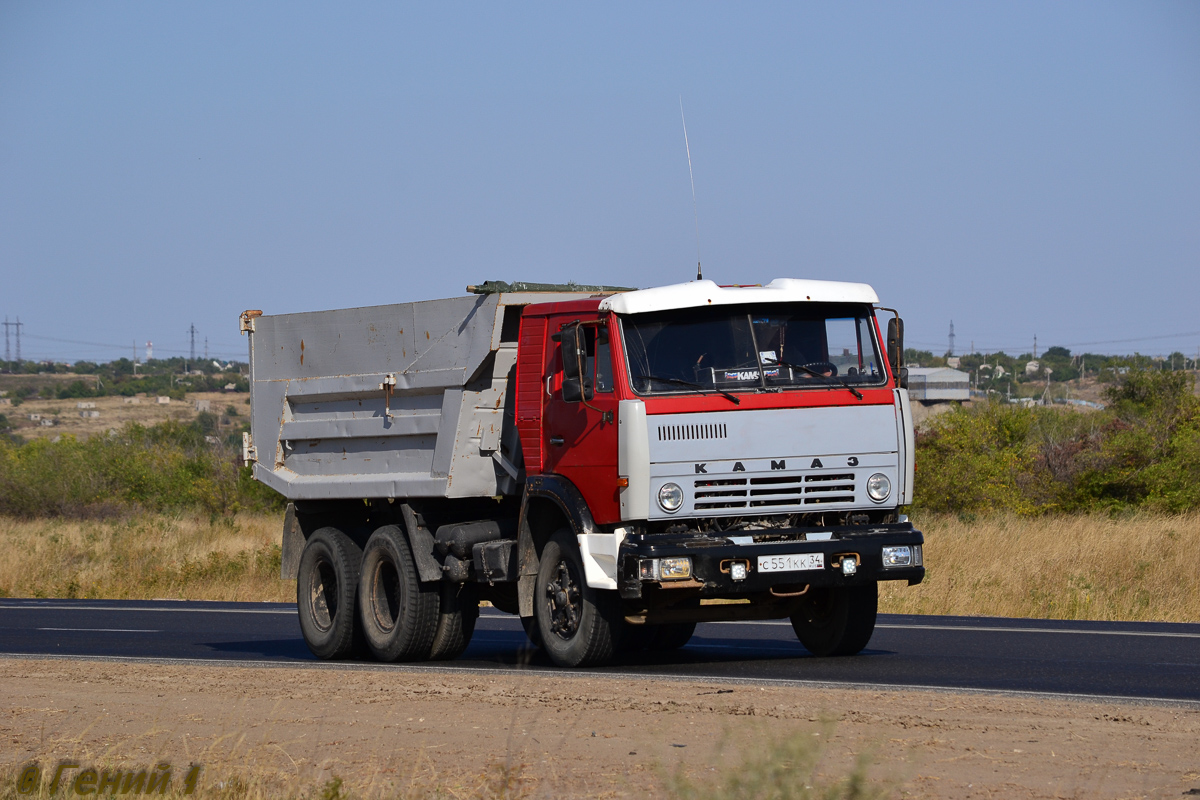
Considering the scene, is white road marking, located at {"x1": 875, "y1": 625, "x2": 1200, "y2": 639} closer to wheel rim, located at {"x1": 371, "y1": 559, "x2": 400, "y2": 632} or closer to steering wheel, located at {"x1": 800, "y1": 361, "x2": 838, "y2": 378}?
steering wheel, located at {"x1": 800, "y1": 361, "x2": 838, "y2": 378}

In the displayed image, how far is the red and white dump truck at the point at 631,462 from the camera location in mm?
9570

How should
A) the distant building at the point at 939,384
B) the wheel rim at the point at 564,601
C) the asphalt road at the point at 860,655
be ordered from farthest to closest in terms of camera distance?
1. the distant building at the point at 939,384
2. the wheel rim at the point at 564,601
3. the asphalt road at the point at 860,655

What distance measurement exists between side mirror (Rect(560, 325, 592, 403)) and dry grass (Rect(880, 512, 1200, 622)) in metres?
7.61

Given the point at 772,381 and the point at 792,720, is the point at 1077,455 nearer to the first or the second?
the point at 772,381

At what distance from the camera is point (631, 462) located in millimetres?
9453

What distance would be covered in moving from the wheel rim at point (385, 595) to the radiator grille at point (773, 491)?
3.92m

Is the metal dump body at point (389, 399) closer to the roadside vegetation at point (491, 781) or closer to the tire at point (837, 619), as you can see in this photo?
the tire at point (837, 619)

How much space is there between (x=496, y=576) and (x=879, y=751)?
5092 millimetres

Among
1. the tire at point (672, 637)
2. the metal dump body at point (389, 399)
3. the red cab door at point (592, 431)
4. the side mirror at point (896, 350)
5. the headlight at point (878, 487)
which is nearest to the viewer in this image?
the red cab door at point (592, 431)

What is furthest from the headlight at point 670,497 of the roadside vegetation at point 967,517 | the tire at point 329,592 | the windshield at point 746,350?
the roadside vegetation at point 967,517

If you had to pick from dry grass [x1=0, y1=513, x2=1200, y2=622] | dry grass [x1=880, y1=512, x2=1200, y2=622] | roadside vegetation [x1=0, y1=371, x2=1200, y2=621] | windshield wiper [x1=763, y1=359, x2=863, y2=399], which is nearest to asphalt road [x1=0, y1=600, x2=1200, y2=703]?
dry grass [x1=880, y1=512, x2=1200, y2=622]

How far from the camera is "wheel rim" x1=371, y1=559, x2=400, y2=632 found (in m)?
12.5

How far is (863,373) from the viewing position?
10.1m

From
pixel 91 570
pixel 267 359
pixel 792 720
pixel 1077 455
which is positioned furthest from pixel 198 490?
pixel 792 720
